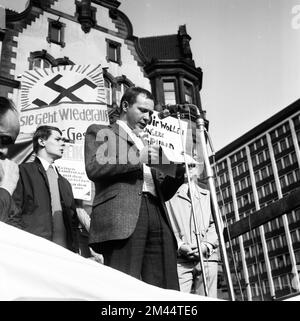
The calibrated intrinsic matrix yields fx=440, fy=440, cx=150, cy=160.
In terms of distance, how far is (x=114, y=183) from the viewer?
2.47 meters

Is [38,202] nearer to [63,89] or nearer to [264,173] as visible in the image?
[63,89]

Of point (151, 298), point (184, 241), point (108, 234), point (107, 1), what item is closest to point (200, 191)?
point (184, 241)

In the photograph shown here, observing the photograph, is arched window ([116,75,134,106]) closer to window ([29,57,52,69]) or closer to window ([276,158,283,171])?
window ([29,57,52,69])

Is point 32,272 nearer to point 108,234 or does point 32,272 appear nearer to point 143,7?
point 108,234

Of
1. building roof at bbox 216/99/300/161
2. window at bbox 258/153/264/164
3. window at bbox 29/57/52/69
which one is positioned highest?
building roof at bbox 216/99/300/161

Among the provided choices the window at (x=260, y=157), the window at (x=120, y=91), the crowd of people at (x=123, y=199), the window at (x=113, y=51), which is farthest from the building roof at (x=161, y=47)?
the window at (x=260, y=157)

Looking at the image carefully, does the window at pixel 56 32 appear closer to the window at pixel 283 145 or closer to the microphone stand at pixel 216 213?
the microphone stand at pixel 216 213

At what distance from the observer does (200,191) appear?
13.4 feet

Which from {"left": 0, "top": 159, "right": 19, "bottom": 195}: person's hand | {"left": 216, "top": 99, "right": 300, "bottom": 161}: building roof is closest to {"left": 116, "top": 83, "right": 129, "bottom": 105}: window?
{"left": 0, "top": 159, "right": 19, "bottom": 195}: person's hand

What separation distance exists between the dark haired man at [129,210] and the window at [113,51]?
1129cm

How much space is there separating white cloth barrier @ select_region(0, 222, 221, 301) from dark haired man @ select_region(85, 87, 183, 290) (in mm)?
852

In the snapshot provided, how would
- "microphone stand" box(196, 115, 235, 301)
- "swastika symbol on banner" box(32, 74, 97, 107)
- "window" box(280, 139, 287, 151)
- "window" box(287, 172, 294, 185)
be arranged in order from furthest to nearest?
1. "window" box(280, 139, 287, 151)
2. "window" box(287, 172, 294, 185)
3. "swastika symbol on banner" box(32, 74, 97, 107)
4. "microphone stand" box(196, 115, 235, 301)

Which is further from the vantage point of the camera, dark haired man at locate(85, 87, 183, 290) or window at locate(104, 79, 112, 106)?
window at locate(104, 79, 112, 106)

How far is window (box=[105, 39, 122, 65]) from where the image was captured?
1342 centimetres
